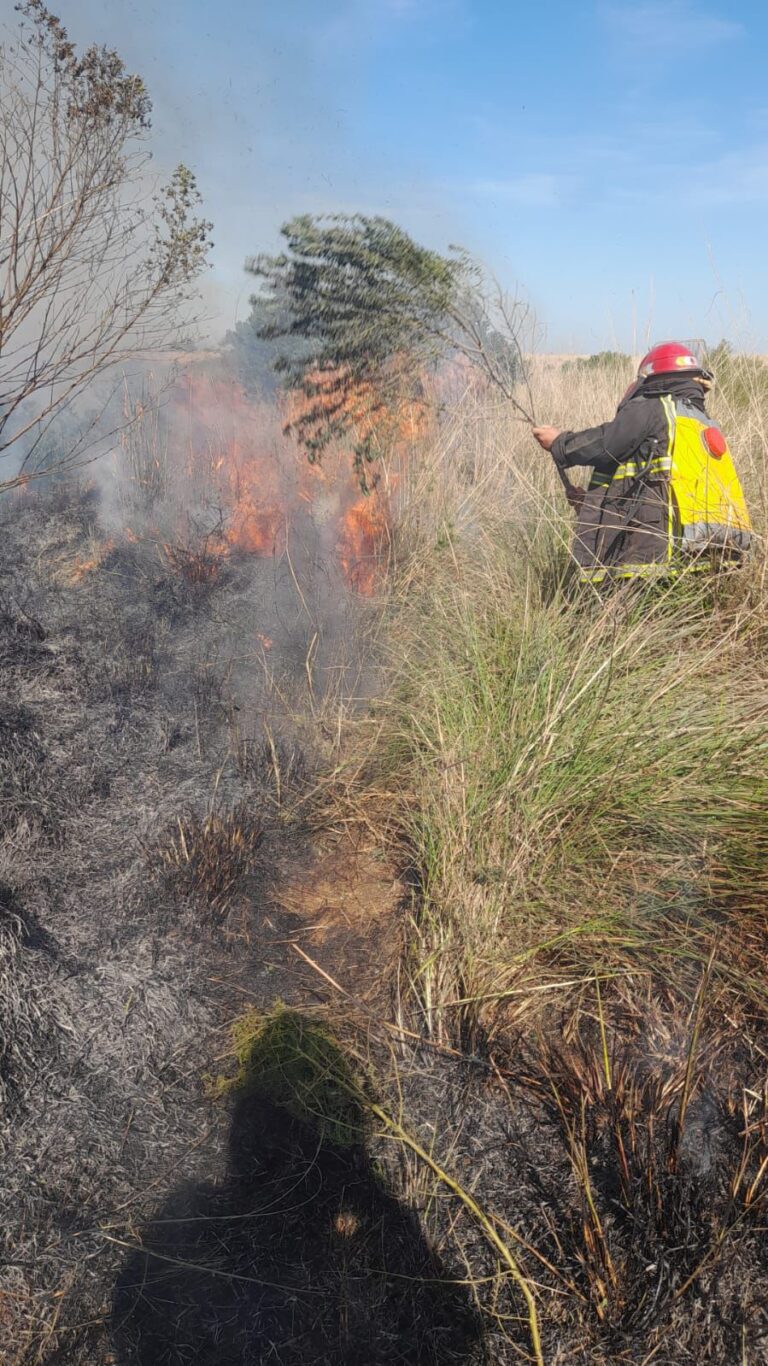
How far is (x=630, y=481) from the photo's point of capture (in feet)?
13.6

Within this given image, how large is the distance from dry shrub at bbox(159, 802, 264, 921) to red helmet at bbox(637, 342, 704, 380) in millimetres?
3116

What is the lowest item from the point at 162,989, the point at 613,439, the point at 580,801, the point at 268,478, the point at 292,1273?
the point at 292,1273

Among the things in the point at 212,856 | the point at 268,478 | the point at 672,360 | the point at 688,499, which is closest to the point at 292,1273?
the point at 212,856

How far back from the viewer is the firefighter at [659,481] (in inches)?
148

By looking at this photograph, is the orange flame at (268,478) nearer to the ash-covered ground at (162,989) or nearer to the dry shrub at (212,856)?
the ash-covered ground at (162,989)

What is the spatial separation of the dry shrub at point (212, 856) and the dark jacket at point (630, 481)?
2.10m

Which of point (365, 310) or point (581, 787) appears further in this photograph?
point (365, 310)

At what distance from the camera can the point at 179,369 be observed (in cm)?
851

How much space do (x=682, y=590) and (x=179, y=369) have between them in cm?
673

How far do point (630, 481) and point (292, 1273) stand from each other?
3701 millimetres

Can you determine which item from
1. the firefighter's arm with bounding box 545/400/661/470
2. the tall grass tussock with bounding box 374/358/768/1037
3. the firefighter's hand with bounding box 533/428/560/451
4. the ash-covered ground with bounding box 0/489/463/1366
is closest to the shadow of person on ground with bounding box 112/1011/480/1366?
the ash-covered ground with bounding box 0/489/463/1366

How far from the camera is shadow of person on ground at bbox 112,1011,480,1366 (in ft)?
5.72

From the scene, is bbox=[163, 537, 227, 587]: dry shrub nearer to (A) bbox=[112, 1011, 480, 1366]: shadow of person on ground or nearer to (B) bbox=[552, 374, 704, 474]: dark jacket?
(B) bbox=[552, 374, 704, 474]: dark jacket

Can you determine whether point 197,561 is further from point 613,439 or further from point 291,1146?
point 291,1146
